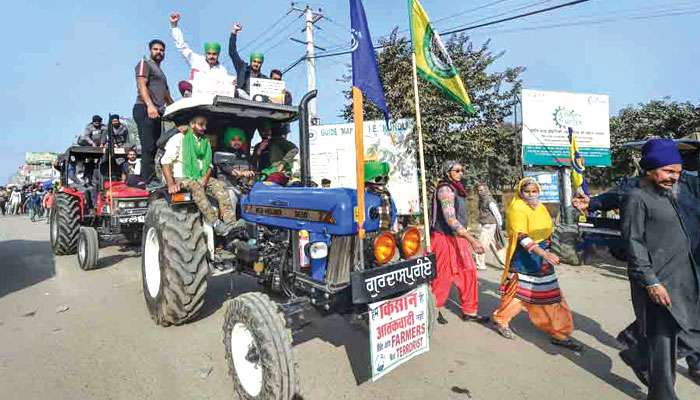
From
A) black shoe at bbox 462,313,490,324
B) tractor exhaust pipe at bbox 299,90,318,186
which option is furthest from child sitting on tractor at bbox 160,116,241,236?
black shoe at bbox 462,313,490,324

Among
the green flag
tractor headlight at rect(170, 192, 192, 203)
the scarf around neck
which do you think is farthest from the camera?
the green flag

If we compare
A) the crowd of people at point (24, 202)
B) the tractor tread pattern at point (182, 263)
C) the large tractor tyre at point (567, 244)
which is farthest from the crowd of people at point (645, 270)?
the crowd of people at point (24, 202)

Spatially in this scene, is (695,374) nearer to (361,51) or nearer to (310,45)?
(361,51)

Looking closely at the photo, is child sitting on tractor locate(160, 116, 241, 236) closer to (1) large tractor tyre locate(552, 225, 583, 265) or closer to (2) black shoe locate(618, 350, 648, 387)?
(2) black shoe locate(618, 350, 648, 387)

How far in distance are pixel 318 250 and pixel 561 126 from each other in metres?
10.3

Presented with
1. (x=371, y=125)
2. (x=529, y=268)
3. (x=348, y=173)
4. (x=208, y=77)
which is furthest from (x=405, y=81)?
(x=529, y=268)

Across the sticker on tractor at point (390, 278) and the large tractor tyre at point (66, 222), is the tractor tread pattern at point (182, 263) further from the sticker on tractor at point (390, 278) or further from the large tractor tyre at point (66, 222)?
the large tractor tyre at point (66, 222)

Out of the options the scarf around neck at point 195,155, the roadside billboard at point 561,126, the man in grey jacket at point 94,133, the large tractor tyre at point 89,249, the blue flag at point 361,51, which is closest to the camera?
the blue flag at point 361,51

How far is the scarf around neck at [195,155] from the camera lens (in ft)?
13.0

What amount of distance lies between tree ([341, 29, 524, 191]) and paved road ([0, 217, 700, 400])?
7061mm

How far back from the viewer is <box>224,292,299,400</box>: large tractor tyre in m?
2.34

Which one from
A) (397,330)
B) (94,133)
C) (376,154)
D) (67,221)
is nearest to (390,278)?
(397,330)

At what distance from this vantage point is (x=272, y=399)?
7.80ft

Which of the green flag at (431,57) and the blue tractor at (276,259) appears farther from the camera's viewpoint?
the green flag at (431,57)
